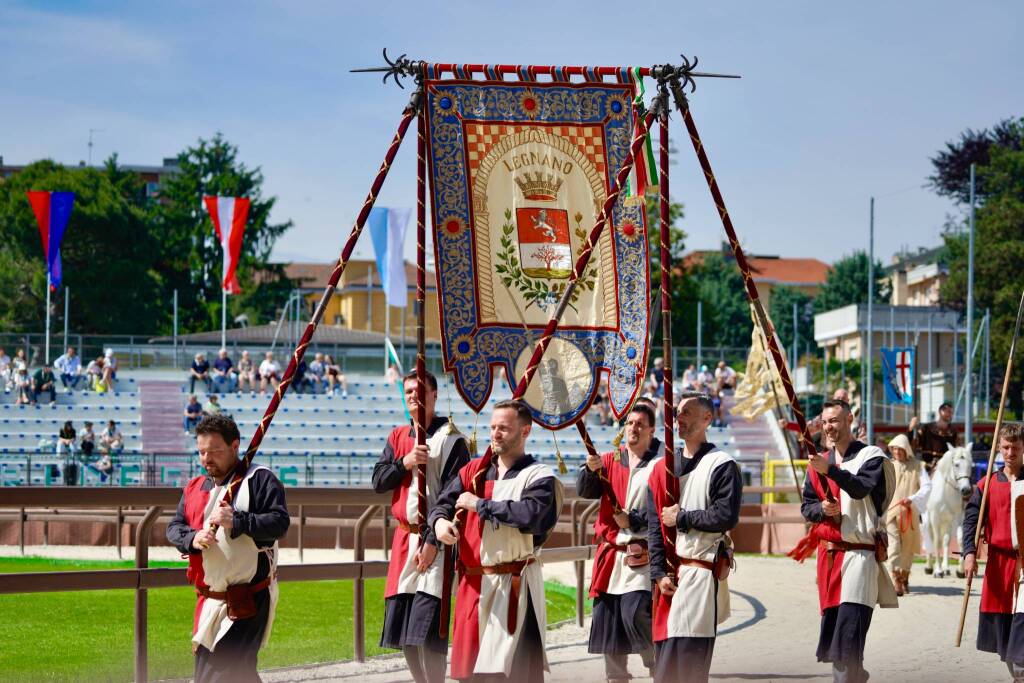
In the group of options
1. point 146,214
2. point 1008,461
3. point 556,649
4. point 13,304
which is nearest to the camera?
point 1008,461

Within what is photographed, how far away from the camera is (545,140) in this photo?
33.6 ft

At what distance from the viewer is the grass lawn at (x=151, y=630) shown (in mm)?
10547

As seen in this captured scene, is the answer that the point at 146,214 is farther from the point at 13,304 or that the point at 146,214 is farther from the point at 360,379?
the point at 360,379

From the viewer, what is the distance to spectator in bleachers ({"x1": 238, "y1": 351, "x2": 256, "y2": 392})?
38.4 meters

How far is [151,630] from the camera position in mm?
13188

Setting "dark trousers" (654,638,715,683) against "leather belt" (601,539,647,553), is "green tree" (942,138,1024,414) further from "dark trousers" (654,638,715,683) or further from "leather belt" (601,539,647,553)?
"dark trousers" (654,638,715,683)

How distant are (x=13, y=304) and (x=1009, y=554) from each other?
60.7m

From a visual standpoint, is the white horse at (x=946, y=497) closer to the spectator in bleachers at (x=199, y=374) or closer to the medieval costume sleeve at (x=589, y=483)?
the medieval costume sleeve at (x=589, y=483)

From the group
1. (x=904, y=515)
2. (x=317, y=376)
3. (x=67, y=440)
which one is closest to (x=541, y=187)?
(x=904, y=515)

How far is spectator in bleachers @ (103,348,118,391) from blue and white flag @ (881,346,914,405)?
62.8ft

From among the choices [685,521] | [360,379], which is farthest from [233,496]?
[360,379]

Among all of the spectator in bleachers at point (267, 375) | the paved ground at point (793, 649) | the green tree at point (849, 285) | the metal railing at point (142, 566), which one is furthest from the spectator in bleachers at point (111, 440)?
the green tree at point (849, 285)

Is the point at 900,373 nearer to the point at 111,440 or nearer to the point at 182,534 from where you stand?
the point at 111,440

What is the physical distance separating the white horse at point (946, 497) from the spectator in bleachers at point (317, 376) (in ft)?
70.4
